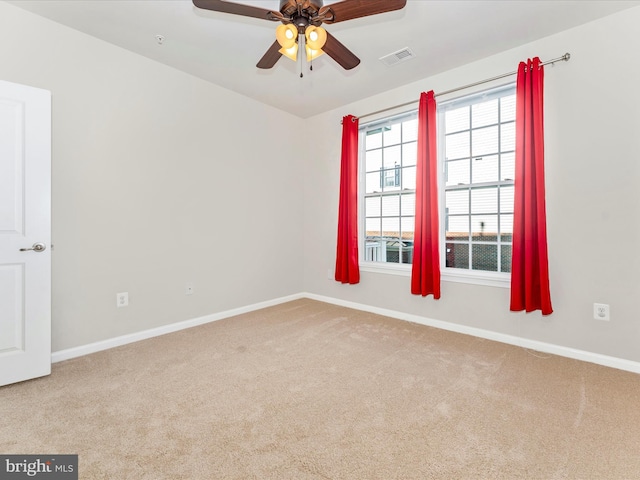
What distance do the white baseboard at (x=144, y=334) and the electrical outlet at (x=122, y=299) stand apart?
292 mm

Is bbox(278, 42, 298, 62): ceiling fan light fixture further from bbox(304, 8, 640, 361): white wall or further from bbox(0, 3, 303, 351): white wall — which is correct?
bbox(304, 8, 640, 361): white wall

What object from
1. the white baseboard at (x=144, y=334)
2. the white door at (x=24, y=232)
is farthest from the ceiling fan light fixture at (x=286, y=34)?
the white baseboard at (x=144, y=334)

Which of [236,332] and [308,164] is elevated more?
[308,164]

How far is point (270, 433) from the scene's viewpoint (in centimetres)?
159

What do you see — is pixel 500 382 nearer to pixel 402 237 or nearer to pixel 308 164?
pixel 402 237

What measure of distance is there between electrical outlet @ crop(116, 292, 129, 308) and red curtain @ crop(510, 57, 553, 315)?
11.5ft

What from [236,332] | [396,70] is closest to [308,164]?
[396,70]

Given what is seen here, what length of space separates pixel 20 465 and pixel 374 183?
377 cm

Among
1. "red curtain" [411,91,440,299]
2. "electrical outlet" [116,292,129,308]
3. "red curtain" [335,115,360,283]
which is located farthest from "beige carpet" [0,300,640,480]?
"red curtain" [335,115,360,283]

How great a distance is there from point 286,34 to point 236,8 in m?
Result: 0.30

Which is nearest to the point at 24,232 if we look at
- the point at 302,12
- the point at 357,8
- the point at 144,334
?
the point at 144,334

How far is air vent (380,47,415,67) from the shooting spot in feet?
9.34

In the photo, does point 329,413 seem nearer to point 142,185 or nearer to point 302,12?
point 302,12

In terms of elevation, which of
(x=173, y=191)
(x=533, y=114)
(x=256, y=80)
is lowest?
(x=173, y=191)
